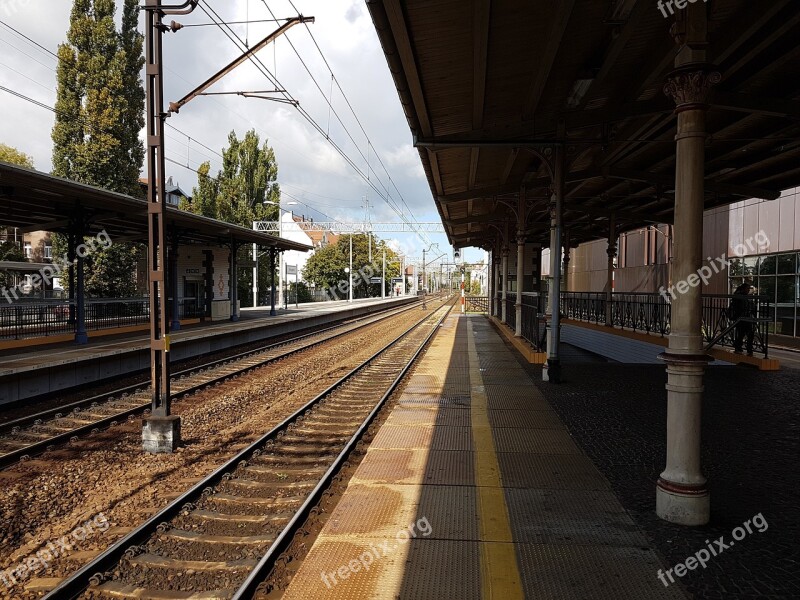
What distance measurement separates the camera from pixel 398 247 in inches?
4375

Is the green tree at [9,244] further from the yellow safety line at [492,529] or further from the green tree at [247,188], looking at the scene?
the yellow safety line at [492,529]

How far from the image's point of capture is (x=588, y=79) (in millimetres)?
8336

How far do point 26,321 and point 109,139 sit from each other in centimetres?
1359

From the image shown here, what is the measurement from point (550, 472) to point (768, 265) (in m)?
17.0

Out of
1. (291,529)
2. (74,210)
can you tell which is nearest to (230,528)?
(291,529)

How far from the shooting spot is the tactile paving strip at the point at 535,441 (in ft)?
19.9

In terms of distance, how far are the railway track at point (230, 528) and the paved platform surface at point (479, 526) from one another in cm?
40

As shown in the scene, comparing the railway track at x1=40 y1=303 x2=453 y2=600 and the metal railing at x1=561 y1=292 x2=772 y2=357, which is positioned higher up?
the metal railing at x1=561 y1=292 x2=772 y2=357

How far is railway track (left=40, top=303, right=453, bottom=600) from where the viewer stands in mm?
3607

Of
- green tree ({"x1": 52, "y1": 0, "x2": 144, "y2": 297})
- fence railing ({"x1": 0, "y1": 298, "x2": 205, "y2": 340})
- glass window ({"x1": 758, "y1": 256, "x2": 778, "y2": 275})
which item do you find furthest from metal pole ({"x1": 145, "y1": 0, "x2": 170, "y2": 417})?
green tree ({"x1": 52, "y1": 0, "x2": 144, "y2": 297})

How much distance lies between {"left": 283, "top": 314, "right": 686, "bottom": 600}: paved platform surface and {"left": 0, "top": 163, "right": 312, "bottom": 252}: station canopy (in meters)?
9.91

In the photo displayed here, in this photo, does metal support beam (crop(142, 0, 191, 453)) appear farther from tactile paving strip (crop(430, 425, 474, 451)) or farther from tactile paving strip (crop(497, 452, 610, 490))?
tactile paving strip (crop(497, 452, 610, 490))

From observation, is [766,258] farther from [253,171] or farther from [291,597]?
[253,171]

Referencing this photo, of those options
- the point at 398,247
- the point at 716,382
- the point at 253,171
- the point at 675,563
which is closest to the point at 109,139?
the point at 253,171
